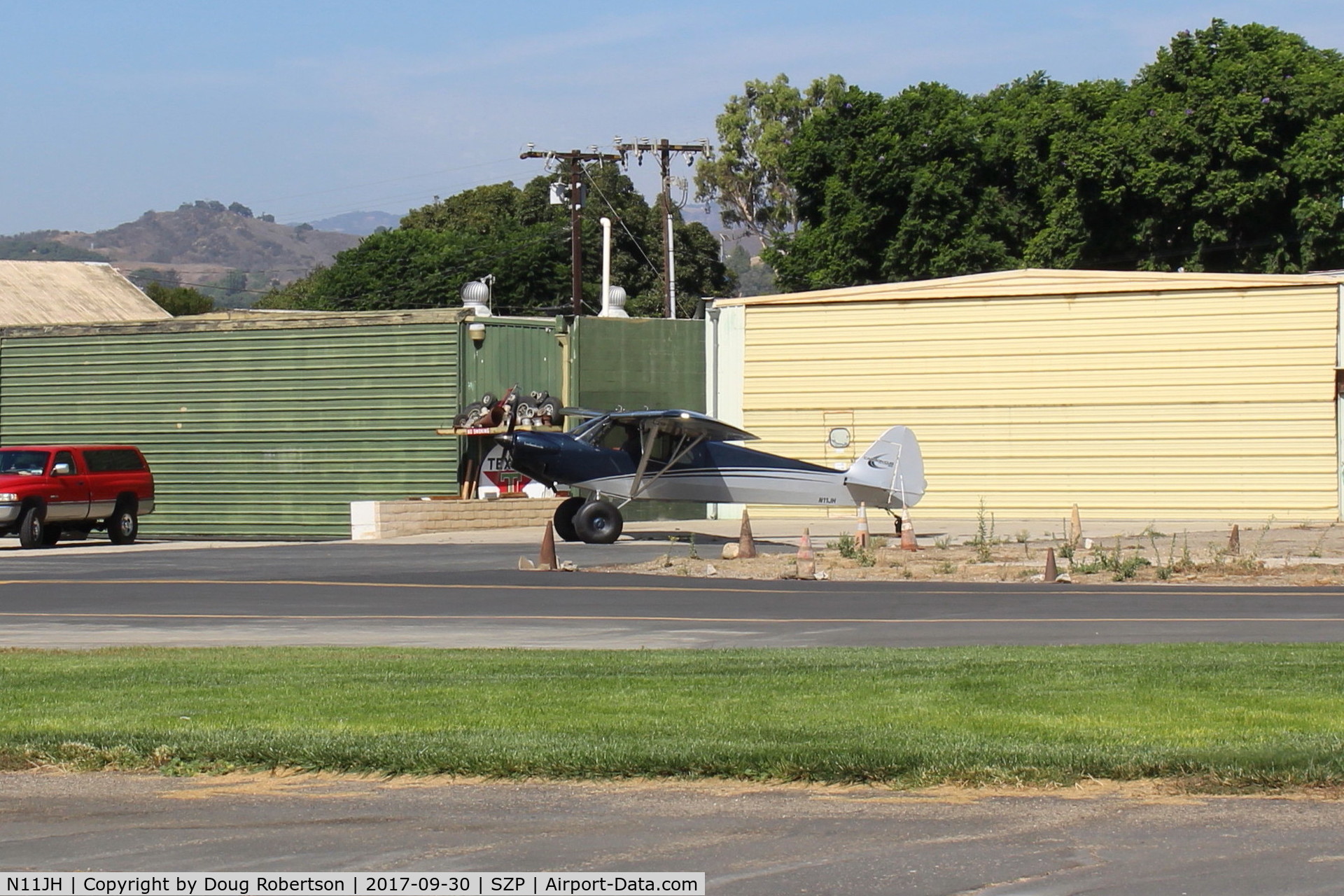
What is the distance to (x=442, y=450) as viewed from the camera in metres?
35.3

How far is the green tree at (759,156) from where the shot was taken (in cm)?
9056

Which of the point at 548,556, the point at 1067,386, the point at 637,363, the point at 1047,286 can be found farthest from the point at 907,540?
the point at 637,363

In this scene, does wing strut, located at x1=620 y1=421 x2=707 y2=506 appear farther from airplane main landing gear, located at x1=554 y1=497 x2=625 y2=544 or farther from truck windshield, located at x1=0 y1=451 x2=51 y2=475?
truck windshield, located at x1=0 y1=451 x2=51 y2=475

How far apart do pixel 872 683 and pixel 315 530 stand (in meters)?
27.8

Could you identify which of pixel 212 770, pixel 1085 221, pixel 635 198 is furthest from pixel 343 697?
pixel 635 198

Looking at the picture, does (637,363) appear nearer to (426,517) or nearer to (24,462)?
(426,517)

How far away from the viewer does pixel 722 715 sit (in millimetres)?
8781

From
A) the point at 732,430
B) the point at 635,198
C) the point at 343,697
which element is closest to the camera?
the point at 343,697

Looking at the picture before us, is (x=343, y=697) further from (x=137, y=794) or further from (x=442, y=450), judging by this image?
(x=442, y=450)

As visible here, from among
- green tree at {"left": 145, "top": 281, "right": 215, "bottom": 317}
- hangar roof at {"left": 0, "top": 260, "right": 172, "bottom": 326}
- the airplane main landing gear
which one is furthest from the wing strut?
green tree at {"left": 145, "top": 281, "right": 215, "bottom": 317}

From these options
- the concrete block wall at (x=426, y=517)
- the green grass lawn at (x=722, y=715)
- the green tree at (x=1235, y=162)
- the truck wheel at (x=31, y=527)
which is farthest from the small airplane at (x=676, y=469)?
the green tree at (x=1235, y=162)

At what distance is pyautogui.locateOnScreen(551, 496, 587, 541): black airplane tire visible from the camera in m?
27.3

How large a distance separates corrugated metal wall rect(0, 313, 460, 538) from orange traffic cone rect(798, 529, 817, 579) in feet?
50.2

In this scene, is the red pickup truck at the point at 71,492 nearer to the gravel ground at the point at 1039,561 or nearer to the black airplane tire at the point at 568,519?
the black airplane tire at the point at 568,519
